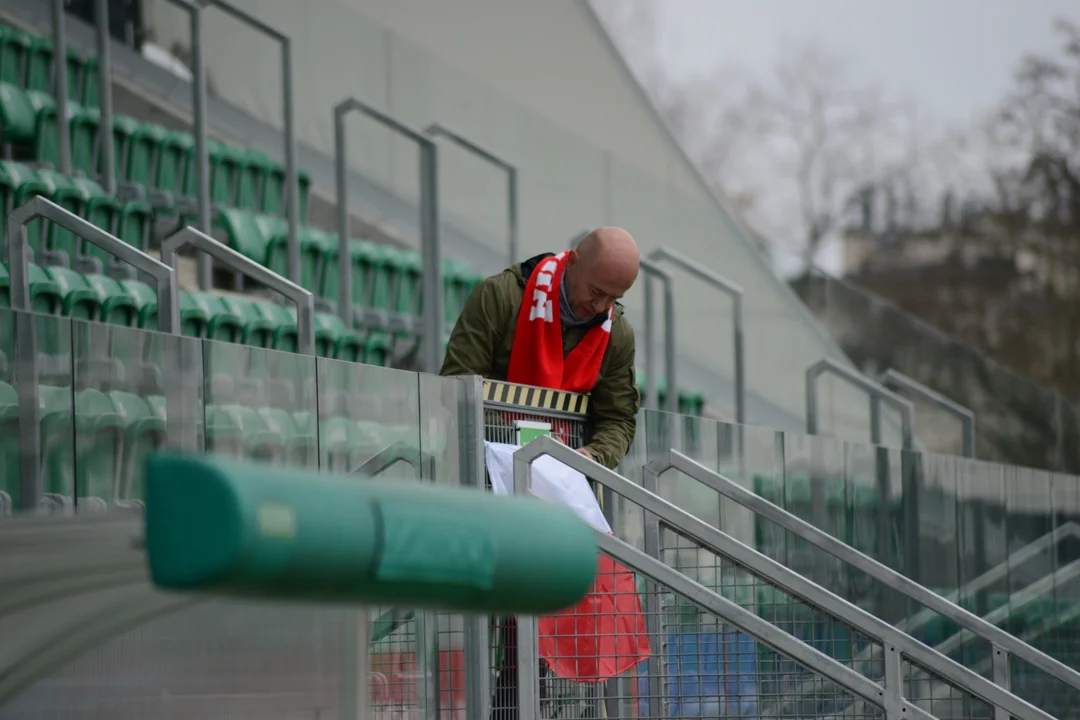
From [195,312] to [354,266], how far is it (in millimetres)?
2556

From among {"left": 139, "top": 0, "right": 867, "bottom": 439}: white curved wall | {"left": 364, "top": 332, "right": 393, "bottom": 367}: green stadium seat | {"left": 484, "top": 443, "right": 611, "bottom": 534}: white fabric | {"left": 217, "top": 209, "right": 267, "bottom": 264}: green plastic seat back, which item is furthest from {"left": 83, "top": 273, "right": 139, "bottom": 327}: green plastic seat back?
{"left": 139, "top": 0, "right": 867, "bottom": 439}: white curved wall

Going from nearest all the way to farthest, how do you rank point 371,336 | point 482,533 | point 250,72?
point 482,533
point 371,336
point 250,72

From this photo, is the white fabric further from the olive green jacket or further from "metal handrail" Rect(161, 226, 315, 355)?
"metal handrail" Rect(161, 226, 315, 355)

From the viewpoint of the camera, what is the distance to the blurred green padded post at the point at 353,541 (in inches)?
70.0

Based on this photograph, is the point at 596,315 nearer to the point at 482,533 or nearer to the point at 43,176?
the point at 482,533

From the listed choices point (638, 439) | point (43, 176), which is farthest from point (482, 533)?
point (43, 176)

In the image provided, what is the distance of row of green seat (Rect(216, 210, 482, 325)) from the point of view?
8414 mm

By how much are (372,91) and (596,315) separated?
6.18 metres

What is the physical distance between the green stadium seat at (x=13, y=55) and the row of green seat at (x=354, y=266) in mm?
1473

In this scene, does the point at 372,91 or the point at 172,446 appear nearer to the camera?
the point at 172,446

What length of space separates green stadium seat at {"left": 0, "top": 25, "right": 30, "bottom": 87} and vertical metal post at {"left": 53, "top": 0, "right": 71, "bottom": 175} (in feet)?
3.75

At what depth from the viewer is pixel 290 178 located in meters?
8.25

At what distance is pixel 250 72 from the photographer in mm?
10461

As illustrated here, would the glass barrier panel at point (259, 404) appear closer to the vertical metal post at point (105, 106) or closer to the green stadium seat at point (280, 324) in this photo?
the green stadium seat at point (280, 324)
